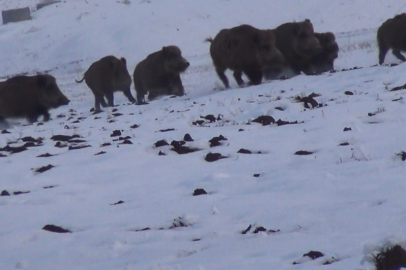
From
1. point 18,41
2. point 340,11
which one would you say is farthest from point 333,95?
point 18,41

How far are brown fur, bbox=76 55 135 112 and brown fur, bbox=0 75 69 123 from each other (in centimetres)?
134

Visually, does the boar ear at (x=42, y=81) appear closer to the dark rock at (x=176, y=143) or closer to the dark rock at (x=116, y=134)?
the dark rock at (x=116, y=134)

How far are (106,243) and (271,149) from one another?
9.83 ft

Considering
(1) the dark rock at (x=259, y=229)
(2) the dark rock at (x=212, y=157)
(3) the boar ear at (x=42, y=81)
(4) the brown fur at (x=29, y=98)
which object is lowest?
(4) the brown fur at (x=29, y=98)

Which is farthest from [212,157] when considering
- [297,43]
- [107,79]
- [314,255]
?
[107,79]

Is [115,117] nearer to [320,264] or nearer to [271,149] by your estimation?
[271,149]

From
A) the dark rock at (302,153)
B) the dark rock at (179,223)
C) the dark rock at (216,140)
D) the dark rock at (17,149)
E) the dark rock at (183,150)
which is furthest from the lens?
the dark rock at (17,149)

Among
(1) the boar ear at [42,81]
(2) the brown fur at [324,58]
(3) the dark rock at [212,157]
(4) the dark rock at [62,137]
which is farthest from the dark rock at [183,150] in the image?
(2) the brown fur at [324,58]

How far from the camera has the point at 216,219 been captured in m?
5.15

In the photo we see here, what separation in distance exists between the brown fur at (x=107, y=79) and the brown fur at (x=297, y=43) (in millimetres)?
3977

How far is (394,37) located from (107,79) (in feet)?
23.2

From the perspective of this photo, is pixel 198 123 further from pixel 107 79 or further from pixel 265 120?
pixel 107 79

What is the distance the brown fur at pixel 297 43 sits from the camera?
56.9 ft

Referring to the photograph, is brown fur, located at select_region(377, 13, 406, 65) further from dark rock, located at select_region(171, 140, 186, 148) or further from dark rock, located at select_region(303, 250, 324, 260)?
→ dark rock, located at select_region(303, 250, 324, 260)
